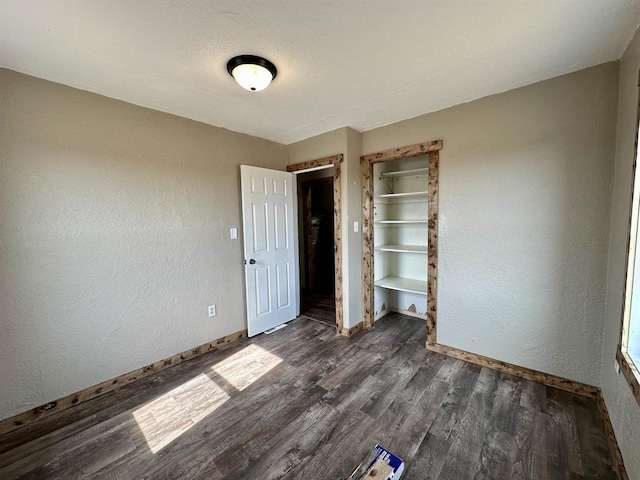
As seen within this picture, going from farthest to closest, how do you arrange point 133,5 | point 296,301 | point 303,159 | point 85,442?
1. point 296,301
2. point 303,159
3. point 85,442
4. point 133,5

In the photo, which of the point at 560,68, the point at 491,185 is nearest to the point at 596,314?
the point at 491,185

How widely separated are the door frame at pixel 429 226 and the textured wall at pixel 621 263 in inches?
44.9

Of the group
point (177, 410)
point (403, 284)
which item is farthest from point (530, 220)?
point (177, 410)

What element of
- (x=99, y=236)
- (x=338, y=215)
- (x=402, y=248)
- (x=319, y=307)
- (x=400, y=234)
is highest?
(x=338, y=215)

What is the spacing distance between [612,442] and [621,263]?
3.40 ft

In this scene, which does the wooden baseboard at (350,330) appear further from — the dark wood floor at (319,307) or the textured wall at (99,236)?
the textured wall at (99,236)

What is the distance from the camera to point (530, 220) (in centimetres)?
205

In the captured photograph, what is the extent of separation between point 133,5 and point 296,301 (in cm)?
310

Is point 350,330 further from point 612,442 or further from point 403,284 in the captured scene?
point 612,442

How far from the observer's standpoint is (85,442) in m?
1.60

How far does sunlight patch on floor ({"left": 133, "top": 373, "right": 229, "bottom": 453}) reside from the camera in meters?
1.64

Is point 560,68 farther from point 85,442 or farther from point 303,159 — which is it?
point 85,442

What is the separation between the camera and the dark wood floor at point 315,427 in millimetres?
1413

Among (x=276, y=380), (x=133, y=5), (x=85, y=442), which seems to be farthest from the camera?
(x=276, y=380)
